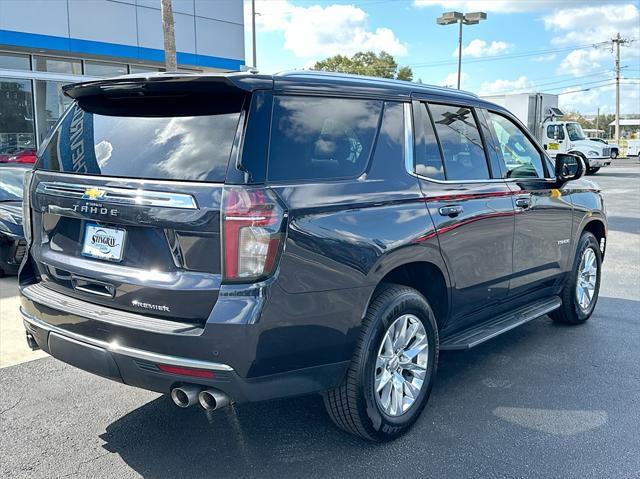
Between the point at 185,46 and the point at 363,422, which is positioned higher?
the point at 185,46

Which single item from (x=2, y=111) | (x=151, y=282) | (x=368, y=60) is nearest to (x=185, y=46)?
(x=2, y=111)

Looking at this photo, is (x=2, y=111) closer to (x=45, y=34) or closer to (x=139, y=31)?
(x=45, y=34)

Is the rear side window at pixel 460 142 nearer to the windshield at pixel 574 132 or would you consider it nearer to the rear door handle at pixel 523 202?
the rear door handle at pixel 523 202

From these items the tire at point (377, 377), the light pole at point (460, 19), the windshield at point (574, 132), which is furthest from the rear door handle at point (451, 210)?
the light pole at point (460, 19)

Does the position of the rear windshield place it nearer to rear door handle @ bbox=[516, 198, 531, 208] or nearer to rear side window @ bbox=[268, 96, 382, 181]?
rear side window @ bbox=[268, 96, 382, 181]

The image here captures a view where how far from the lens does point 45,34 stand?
15.1 meters

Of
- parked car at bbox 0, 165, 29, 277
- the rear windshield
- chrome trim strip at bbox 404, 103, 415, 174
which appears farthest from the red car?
chrome trim strip at bbox 404, 103, 415, 174

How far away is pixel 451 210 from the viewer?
3.73 m

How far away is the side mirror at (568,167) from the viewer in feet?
16.5

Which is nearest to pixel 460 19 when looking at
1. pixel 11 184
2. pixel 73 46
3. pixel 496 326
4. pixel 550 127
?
pixel 550 127

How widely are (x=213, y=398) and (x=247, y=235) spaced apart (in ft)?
2.53

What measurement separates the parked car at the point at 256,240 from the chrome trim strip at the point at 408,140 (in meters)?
0.02

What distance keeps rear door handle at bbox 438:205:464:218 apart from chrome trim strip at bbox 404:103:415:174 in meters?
0.32

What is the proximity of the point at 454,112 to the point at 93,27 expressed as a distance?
47.8 ft
